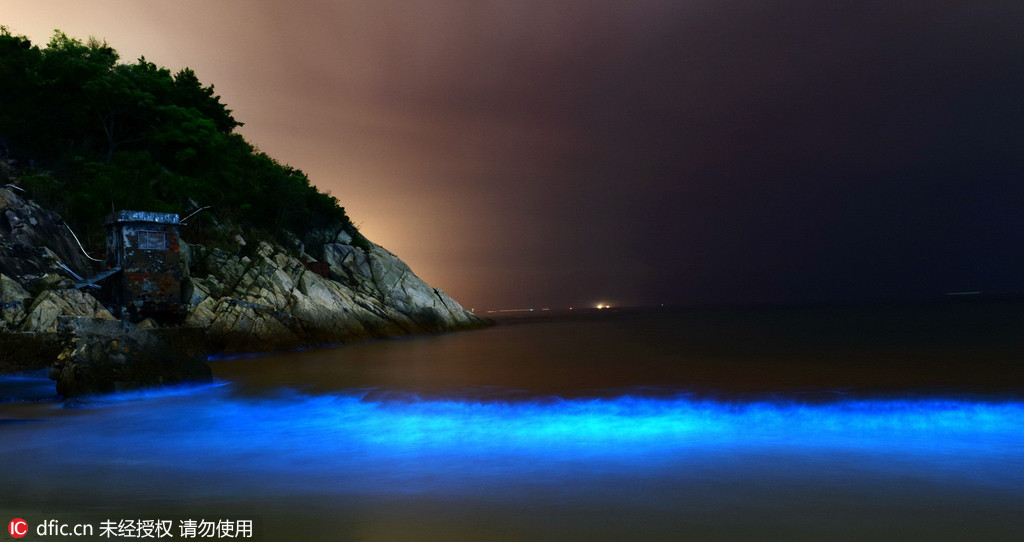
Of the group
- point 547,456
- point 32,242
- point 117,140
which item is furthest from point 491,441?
point 117,140

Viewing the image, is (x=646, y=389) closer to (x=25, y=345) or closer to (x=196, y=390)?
(x=196, y=390)

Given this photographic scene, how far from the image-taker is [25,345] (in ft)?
36.6

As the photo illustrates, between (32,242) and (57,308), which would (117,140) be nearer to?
(32,242)

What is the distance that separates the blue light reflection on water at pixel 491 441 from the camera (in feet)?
18.1

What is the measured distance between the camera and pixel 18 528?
394cm

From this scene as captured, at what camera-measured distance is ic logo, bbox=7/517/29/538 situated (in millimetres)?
3823

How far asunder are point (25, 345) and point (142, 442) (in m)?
6.58

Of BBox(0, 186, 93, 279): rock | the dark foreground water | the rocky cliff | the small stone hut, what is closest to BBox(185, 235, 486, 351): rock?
the rocky cliff

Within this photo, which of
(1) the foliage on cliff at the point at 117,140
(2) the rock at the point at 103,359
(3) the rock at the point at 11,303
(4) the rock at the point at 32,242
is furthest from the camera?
(1) the foliage on cliff at the point at 117,140

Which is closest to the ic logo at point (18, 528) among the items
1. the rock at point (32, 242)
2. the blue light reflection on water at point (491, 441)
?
the blue light reflection on water at point (491, 441)

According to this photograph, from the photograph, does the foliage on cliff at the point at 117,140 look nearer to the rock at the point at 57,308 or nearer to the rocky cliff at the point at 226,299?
the rocky cliff at the point at 226,299

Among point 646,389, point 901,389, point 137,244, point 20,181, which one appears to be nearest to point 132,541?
point 646,389

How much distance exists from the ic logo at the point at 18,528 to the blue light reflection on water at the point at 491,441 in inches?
38.3

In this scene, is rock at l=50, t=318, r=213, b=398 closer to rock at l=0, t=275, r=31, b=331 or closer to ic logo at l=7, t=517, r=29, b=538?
rock at l=0, t=275, r=31, b=331
